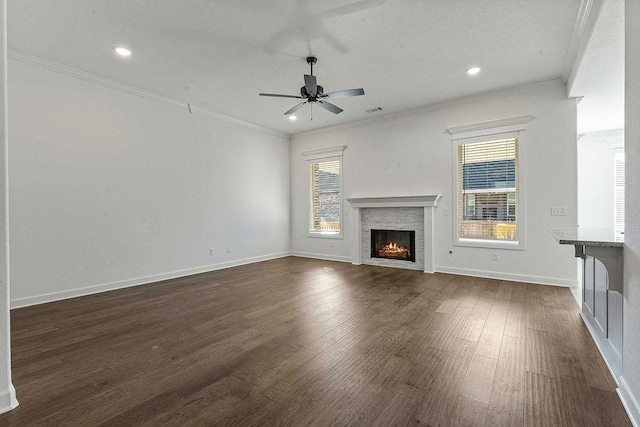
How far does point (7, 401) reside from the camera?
68.3 inches

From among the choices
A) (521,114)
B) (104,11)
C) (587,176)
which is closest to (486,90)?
(521,114)

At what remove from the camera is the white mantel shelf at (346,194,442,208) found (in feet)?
17.9

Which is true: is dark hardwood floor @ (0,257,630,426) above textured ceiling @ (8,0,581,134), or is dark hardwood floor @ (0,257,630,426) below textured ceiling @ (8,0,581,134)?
below

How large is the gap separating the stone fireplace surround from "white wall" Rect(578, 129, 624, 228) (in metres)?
4.10

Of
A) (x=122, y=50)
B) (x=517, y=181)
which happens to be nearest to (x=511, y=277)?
(x=517, y=181)

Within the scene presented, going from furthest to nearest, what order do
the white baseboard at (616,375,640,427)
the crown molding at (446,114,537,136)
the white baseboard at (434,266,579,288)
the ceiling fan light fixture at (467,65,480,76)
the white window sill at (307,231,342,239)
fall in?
the white window sill at (307,231,342,239) → the crown molding at (446,114,537,136) → the white baseboard at (434,266,579,288) → the ceiling fan light fixture at (467,65,480,76) → the white baseboard at (616,375,640,427)

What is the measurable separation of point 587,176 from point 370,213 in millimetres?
5095

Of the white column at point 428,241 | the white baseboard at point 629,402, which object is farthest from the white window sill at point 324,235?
the white baseboard at point 629,402

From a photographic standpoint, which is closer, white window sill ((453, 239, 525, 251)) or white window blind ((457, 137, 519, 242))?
white window sill ((453, 239, 525, 251))

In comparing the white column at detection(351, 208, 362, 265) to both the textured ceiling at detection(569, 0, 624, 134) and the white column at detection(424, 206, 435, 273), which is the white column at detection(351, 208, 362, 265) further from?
the textured ceiling at detection(569, 0, 624, 134)

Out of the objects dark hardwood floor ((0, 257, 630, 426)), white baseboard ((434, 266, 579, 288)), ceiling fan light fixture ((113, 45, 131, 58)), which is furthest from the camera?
white baseboard ((434, 266, 579, 288))

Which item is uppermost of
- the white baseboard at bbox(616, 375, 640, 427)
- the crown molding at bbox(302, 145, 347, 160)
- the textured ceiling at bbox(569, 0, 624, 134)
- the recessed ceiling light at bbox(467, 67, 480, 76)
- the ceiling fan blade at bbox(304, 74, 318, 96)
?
the recessed ceiling light at bbox(467, 67, 480, 76)

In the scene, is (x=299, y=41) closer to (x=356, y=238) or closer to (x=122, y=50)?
(x=122, y=50)

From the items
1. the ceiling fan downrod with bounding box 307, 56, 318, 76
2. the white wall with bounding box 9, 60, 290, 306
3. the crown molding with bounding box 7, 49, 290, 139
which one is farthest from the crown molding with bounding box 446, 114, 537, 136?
the crown molding with bounding box 7, 49, 290, 139
